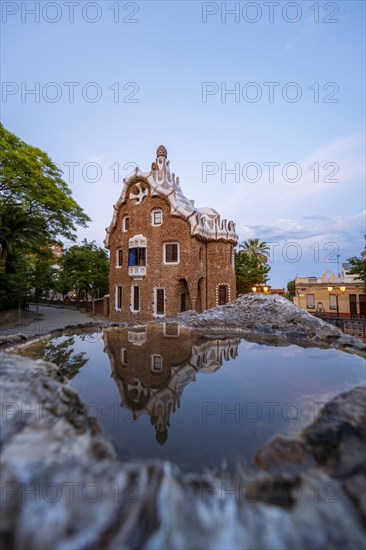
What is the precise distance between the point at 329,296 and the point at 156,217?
2129 centimetres

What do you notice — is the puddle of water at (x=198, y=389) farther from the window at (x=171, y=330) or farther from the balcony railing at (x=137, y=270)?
the balcony railing at (x=137, y=270)

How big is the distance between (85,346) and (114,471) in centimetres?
726

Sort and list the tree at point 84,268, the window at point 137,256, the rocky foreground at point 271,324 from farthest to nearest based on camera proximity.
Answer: the tree at point 84,268 → the window at point 137,256 → the rocky foreground at point 271,324

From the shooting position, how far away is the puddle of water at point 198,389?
355 centimetres

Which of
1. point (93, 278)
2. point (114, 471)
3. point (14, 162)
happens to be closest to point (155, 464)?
point (114, 471)

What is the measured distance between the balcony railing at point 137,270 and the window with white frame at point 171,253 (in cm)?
228

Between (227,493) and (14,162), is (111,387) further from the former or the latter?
(14,162)

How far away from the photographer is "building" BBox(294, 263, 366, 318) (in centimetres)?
2688

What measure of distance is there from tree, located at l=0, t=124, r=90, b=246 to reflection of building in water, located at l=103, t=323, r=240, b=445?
42.4ft

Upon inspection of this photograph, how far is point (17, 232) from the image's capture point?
20969 millimetres

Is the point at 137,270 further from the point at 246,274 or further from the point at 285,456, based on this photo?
the point at 285,456

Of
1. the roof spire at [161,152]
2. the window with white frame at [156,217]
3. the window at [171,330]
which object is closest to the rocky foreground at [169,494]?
the window at [171,330]

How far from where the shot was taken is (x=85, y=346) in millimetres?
8953

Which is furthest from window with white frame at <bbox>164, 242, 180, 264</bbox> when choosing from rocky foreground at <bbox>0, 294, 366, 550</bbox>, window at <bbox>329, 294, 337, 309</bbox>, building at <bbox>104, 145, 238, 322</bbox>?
rocky foreground at <bbox>0, 294, 366, 550</bbox>
